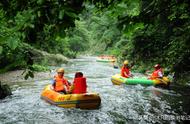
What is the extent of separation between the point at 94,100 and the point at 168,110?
7.80 feet

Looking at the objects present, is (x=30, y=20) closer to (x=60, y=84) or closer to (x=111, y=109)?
(x=111, y=109)

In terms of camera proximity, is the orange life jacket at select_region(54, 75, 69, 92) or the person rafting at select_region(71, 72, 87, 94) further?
the orange life jacket at select_region(54, 75, 69, 92)

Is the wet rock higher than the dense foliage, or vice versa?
the dense foliage

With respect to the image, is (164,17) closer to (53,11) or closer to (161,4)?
(161,4)

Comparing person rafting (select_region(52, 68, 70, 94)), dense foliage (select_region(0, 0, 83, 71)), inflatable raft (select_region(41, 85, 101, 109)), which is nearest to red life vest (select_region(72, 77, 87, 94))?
inflatable raft (select_region(41, 85, 101, 109))

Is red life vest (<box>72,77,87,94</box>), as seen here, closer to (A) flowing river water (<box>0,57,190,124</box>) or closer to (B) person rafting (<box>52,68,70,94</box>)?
(A) flowing river water (<box>0,57,190,124</box>)

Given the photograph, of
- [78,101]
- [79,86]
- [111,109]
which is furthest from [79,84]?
[111,109]

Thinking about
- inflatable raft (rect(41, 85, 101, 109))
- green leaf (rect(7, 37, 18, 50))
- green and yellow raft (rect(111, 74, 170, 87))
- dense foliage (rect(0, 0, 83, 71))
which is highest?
dense foliage (rect(0, 0, 83, 71))

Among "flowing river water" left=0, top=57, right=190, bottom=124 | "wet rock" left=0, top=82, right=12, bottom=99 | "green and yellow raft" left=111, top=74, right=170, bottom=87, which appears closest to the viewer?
"flowing river water" left=0, top=57, right=190, bottom=124

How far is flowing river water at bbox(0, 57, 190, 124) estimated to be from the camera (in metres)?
8.37

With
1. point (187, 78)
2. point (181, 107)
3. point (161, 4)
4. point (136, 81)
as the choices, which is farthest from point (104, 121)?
point (187, 78)

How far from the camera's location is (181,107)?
9.97 metres

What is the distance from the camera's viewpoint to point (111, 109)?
384 inches

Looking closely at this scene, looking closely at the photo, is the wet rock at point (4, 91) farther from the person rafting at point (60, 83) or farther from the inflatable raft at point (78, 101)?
the inflatable raft at point (78, 101)
